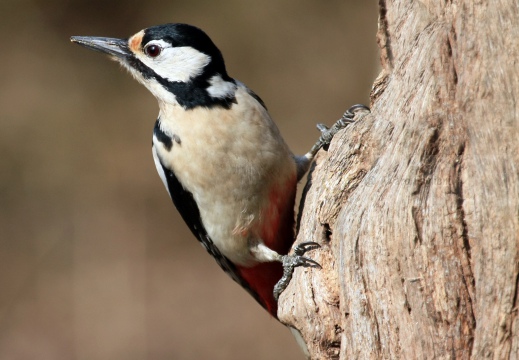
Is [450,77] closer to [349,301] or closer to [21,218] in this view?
[349,301]

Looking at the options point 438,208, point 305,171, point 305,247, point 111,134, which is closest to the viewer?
point 438,208

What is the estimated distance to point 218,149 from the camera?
329 centimetres

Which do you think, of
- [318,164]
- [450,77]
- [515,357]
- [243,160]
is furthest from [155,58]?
[515,357]

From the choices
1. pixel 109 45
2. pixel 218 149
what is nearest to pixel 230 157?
pixel 218 149

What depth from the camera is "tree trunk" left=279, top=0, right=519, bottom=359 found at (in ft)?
7.38

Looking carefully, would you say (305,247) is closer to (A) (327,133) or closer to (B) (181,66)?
(A) (327,133)

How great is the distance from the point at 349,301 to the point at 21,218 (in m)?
5.01

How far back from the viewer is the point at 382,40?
2.94 meters

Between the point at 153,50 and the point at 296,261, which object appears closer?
the point at 296,261

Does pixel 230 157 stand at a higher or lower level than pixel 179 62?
lower

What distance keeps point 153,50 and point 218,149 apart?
0.56 metres

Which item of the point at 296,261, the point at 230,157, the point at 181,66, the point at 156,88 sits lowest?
the point at 296,261

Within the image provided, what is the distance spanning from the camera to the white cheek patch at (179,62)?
11.4 feet

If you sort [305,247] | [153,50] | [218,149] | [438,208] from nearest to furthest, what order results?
[438,208] → [305,247] → [218,149] → [153,50]
